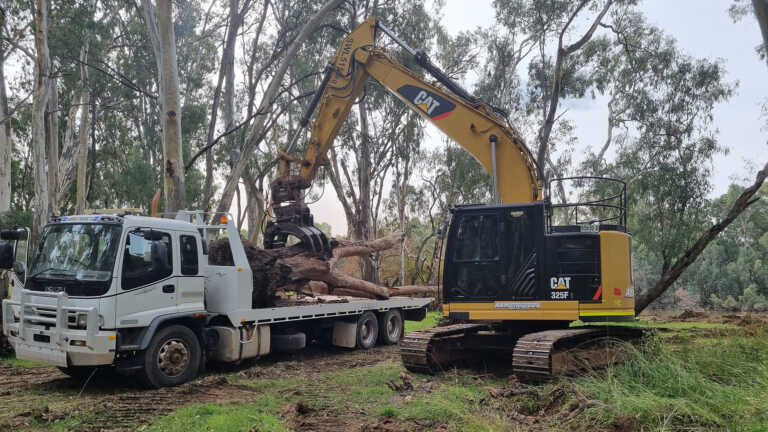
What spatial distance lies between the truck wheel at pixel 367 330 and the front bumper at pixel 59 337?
5.76 metres

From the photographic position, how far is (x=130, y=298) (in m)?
8.03

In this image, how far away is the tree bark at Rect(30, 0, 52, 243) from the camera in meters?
15.1

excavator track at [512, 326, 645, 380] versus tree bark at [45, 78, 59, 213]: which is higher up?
tree bark at [45, 78, 59, 213]

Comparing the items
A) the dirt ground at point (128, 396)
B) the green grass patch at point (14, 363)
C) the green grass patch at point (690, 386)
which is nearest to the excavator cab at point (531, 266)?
the green grass patch at point (690, 386)

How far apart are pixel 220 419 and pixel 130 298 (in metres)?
2.53

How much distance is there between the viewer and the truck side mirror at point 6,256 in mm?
8344

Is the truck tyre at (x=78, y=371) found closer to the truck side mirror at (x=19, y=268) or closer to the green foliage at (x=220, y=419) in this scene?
the truck side mirror at (x=19, y=268)

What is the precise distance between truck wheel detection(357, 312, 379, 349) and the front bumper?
576 cm

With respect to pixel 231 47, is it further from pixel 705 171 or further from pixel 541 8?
pixel 705 171

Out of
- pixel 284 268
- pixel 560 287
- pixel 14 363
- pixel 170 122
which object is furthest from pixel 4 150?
pixel 560 287

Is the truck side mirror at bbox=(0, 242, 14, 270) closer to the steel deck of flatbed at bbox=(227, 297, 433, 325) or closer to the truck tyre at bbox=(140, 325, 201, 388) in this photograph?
the truck tyre at bbox=(140, 325, 201, 388)

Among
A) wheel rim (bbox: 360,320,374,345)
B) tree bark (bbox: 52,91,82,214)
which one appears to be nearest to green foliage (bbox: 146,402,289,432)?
wheel rim (bbox: 360,320,374,345)

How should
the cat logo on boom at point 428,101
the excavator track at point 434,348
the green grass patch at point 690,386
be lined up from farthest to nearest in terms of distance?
the cat logo on boom at point 428,101
the excavator track at point 434,348
the green grass patch at point 690,386

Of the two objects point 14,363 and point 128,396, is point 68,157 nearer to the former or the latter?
point 14,363
